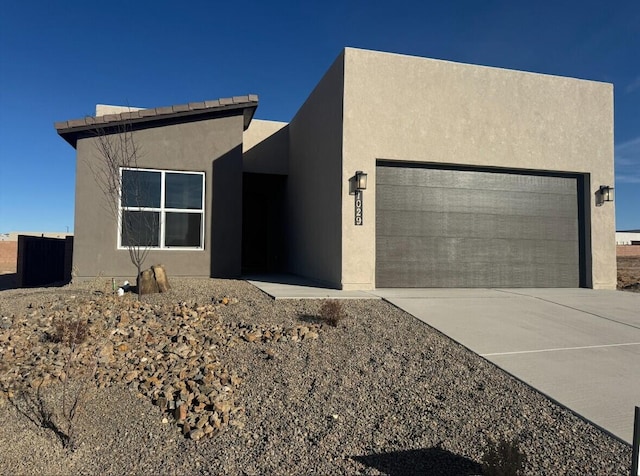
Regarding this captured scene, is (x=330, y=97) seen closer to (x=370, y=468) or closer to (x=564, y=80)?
(x=564, y=80)

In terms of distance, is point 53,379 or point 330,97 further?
point 330,97

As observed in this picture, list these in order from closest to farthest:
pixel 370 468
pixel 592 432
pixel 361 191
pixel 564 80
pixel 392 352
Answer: pixel 370 468 < pixel 592 432 < pixel 392 352 < pixel 361 191 < pixel 564 80

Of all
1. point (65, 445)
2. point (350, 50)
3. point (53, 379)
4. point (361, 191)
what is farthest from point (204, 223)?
point (65, 445)

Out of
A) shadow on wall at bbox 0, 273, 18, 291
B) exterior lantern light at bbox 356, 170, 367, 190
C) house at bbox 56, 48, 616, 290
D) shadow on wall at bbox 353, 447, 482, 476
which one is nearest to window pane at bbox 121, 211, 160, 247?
house at bbox 56, 48, 616, 290

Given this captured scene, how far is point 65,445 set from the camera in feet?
12.4

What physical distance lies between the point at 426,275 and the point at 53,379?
811 centimetres

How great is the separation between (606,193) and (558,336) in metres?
7.08

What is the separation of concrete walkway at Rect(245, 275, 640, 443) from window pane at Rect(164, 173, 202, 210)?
328 cm

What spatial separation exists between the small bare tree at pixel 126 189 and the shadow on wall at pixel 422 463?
29.6ft

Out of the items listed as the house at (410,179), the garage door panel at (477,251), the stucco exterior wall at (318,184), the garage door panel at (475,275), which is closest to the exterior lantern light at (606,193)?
the house at (410,179)

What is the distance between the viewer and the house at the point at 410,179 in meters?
10.3

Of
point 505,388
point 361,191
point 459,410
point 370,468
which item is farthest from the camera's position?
point 361,191

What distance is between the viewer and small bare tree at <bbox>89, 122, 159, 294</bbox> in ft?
36.0

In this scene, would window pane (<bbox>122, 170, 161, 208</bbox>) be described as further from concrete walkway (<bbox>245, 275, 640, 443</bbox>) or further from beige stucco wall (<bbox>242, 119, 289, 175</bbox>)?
beige stucco wall (<bbox>242, 119, 289, 175</bbox>)
